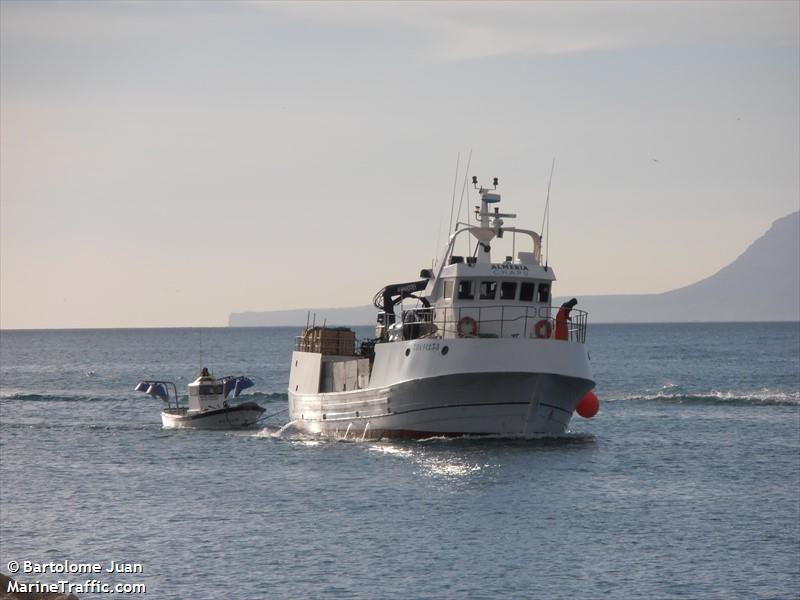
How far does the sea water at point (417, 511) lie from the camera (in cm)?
2636

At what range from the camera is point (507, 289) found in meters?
45.4

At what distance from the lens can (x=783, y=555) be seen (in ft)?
93.5

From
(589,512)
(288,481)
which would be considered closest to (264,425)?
(288,481)

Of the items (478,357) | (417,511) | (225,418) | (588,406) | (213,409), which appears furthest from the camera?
(213,409)

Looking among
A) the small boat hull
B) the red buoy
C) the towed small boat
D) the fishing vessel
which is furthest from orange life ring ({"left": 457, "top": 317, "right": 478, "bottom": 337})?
the small boat hull

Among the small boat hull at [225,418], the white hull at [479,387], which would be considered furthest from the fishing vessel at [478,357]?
the small boat hull at [225,418]

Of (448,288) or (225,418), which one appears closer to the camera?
(448,288)

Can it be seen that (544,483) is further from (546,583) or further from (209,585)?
(209,585)

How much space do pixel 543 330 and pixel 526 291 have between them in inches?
72.5

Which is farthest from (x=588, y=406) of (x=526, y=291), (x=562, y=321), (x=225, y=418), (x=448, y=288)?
(x=225, y=418)

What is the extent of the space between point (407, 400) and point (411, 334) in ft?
8.54

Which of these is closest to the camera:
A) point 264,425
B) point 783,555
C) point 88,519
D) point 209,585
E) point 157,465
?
point 209,585

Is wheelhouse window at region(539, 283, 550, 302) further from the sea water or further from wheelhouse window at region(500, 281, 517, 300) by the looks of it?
the sea water

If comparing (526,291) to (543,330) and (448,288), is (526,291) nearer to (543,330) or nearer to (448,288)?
(543,330)
